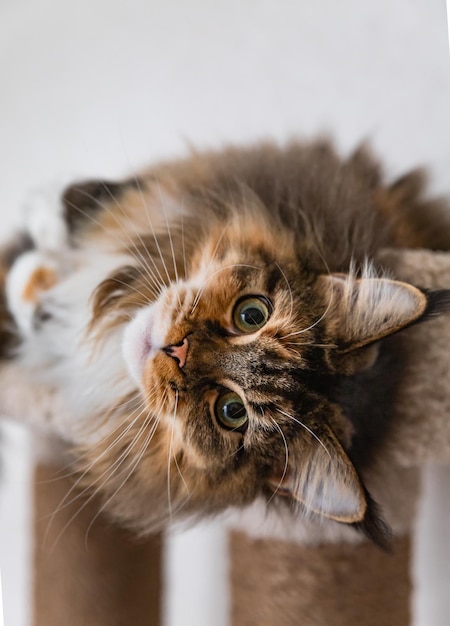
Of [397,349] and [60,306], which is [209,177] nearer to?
[60,306]

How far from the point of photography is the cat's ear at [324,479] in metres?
0.86

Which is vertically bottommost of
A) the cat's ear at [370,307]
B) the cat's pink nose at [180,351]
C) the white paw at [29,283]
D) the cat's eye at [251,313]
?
the white paw at [29,283]

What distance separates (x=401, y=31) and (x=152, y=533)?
1.31 meters

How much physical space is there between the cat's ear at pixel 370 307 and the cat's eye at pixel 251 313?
10 cm

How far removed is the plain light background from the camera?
4.44ft

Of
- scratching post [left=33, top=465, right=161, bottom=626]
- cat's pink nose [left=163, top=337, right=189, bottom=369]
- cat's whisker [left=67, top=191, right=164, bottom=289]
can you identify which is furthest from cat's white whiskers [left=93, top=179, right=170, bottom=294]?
scratching post [left=33, top=465, right=161, bottom=626]

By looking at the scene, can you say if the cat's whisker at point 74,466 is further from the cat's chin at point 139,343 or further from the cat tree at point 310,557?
the cat's chin at point 139,343

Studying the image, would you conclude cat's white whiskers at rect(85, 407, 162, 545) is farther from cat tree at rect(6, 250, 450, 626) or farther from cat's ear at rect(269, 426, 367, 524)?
cat's ear at rect(269, 426, 367, 524)

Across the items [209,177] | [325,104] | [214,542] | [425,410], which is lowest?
[214,542]

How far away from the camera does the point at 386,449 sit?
1.02 metres

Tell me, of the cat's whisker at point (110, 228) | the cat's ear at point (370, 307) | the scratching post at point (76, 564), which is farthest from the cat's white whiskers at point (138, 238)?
the scratching post at point (76, 564)

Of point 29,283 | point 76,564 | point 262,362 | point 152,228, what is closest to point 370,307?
point 262,362

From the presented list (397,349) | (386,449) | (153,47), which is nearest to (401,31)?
(153,47)

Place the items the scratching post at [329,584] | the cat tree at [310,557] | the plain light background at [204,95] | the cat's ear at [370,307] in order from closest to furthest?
the cat's ear at [370,307] < the cat tree at [310,557] < the scratching post at [329,584] < the plain light background at [204,95]
